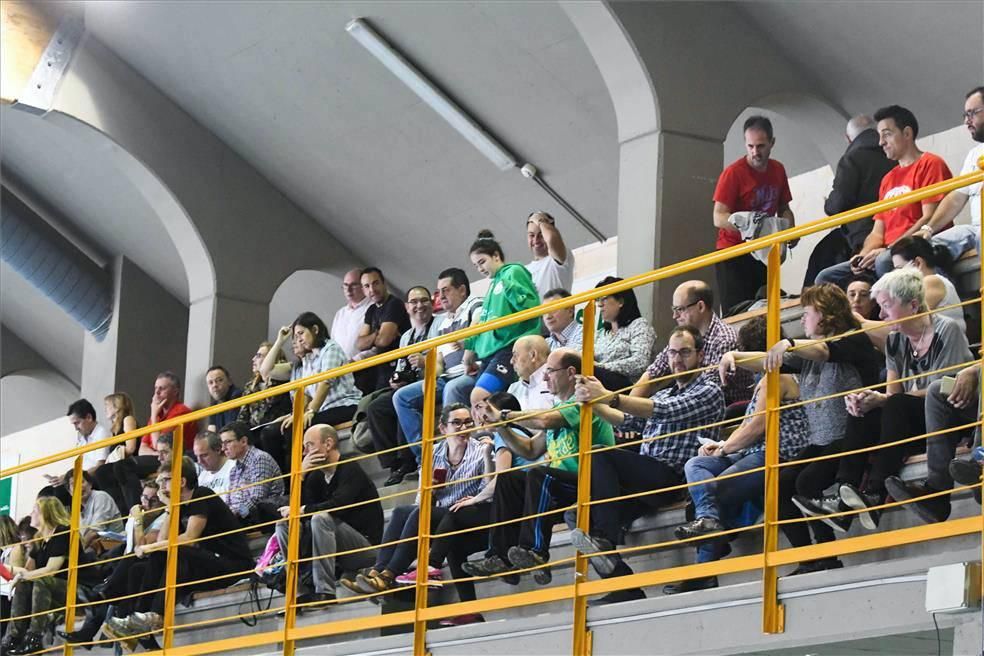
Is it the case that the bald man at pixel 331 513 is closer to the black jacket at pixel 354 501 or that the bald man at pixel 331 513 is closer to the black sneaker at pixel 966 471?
the black jacket at pixel 354 501

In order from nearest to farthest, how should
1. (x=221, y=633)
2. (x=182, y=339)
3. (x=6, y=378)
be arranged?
(x=221, y=633) → (x=182, y=339) → (x=6, y=378)

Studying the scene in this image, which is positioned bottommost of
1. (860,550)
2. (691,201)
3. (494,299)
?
(860,550)

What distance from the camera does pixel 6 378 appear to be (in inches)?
725

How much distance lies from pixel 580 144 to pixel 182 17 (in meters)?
3.27

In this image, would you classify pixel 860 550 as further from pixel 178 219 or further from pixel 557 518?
pixel 178 219

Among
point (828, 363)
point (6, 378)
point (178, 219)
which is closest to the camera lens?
point (828, 363)

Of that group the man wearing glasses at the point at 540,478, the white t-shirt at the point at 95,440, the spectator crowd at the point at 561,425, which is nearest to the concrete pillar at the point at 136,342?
the white t-shirt at the point at 95,440

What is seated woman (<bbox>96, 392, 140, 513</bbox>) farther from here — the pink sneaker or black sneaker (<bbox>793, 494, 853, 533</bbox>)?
black sneaker (<bbox>793, 494, 853, 533</bbox>)

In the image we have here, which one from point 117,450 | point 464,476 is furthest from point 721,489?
point 117,450

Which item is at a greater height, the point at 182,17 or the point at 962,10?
the point at 182,17

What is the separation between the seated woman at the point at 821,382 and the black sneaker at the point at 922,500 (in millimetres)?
295

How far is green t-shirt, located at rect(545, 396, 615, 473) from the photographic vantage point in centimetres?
716

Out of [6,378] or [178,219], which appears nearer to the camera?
[178,219]

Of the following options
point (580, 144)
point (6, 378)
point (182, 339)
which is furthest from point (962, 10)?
point (6, 378)
